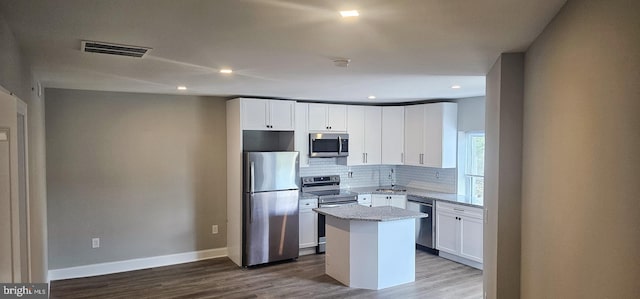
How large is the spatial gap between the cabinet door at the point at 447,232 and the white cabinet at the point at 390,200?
649 millimetres

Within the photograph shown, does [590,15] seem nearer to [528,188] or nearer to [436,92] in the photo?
[528,188]

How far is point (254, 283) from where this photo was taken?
16.5 ft

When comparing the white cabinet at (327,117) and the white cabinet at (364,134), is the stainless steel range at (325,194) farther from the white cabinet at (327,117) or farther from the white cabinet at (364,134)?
the white cabinet at (327,117)

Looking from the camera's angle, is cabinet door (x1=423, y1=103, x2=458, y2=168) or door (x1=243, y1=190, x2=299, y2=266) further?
cabinet door (x1=423, y1=103, x2=458, y2=168)

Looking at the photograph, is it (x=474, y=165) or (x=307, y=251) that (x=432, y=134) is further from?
(x=307, y=251)

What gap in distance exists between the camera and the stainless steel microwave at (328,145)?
6.38m

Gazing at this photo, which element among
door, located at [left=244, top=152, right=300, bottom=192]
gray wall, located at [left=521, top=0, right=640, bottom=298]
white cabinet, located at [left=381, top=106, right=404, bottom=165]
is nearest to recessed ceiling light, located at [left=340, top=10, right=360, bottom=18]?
gray wall, located at [left=521, top=0, right=640, bottom=298]

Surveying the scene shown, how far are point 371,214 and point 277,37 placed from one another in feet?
9.52

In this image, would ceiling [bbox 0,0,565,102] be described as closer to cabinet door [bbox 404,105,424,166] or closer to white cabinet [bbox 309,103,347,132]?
white cabinet [bbox 309,103,347,132]

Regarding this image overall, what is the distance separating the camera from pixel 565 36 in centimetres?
187

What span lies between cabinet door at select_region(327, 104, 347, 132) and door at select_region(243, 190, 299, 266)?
133 centimetres

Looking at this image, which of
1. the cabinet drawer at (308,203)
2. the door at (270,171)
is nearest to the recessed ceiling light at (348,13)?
the door at (270,171)

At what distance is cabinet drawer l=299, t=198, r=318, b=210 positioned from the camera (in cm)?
612

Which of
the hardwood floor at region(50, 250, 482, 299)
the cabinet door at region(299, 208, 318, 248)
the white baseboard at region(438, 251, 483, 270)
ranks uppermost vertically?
the cabinet door at region(299, 208, 318, 248)
